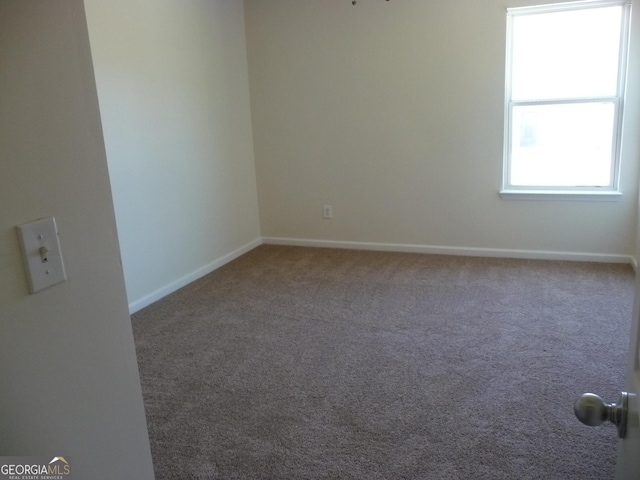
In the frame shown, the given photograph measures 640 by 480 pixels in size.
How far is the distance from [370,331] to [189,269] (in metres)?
1.69

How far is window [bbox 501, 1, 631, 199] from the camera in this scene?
367 centimetres

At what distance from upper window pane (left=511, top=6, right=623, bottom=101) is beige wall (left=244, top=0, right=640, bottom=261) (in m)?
0.17

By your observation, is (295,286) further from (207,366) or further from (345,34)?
(345,34)

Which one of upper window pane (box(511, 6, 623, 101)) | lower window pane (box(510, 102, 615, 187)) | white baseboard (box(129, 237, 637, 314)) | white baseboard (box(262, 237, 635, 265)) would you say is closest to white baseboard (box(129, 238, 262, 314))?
white baseboard (box(129, 237, 637, 314))

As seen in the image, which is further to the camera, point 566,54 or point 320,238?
point 320,238

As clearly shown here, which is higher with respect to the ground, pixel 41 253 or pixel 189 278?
pixel 41 253

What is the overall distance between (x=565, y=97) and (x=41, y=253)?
398cm

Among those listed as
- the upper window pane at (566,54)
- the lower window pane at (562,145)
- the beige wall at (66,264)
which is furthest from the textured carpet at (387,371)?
the upper window pane at (566,54)

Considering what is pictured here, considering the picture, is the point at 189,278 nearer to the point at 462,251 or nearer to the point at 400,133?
the point at 400,133

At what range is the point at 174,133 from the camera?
12.0 feet

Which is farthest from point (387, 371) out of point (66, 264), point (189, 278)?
point (189, 278)

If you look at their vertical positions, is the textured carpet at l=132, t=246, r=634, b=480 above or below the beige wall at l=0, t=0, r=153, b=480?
below

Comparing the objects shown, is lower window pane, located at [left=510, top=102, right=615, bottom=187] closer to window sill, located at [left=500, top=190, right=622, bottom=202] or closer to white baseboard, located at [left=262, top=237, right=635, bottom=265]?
window sill, located at [left=500, top=190, right=622, bottom=202]

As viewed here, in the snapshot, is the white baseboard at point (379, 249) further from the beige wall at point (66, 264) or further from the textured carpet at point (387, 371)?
the beige wall at point (66, 264)
